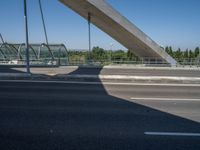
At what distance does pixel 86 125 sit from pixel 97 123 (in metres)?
0.30

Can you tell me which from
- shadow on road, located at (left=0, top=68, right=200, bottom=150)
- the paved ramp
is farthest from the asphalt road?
the paved ramp

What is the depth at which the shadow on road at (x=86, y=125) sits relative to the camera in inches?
196

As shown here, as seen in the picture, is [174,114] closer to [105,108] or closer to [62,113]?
[105,108]

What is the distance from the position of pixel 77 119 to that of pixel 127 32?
28.2 meters

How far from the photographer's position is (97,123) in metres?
6.29

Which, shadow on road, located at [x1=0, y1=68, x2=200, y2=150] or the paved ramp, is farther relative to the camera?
the paved ramp

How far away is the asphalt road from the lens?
16.5 feet

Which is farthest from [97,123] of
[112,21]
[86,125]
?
[112,21]

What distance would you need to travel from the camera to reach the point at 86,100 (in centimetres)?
922

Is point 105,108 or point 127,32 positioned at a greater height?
point 127,32

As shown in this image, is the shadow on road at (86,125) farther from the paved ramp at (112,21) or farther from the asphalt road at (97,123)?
the paved ramp at (112,21)

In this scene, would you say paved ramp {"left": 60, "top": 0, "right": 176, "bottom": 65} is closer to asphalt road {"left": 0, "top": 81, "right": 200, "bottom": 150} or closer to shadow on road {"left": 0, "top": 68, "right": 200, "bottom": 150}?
asphalt road {"left": 0, "top": 81, "right": 200, "bottom": 150}

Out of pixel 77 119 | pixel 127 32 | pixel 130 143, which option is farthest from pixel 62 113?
pixel 127 32

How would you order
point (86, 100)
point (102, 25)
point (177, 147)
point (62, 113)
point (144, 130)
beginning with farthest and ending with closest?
1. point (102, 25)
2. point (86, 100)
3. point (62, 113)
4. point (144, 130)
5. point (177, 147)
